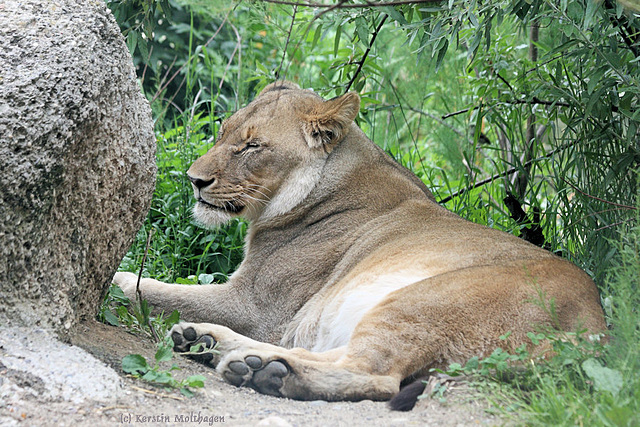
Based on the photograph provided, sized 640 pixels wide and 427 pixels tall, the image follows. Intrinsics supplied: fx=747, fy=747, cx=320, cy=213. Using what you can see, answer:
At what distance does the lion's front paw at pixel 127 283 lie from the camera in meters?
4.08

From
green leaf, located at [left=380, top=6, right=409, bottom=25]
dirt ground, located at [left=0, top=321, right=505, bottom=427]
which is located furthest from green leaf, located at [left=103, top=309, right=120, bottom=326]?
green leaf, located at [left=380, top=6, right=409, bottom=25]

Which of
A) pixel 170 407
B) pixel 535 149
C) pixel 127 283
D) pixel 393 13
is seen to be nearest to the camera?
pixel 170 407

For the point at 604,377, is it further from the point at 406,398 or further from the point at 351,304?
the point at 351,304

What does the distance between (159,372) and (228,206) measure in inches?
64.6

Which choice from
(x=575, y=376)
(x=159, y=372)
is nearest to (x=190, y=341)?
(x=159, y=372)

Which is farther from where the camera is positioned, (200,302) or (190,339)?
(200,302)

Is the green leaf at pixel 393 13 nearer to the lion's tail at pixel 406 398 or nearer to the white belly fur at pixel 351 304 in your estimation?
the white belly fur at pixel 351 304

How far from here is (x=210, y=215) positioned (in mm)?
4383

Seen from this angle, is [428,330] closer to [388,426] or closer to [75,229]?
[388,426]

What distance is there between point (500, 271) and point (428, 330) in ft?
1.58

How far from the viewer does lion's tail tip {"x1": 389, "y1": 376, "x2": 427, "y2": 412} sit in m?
2.68

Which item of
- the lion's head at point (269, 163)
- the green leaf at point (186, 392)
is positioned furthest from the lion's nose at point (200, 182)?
the green leaf at point (186, 392)

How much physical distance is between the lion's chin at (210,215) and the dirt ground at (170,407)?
1503 millimetres

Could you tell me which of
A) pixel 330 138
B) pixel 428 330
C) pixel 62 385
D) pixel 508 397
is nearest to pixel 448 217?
pixel 330 138
